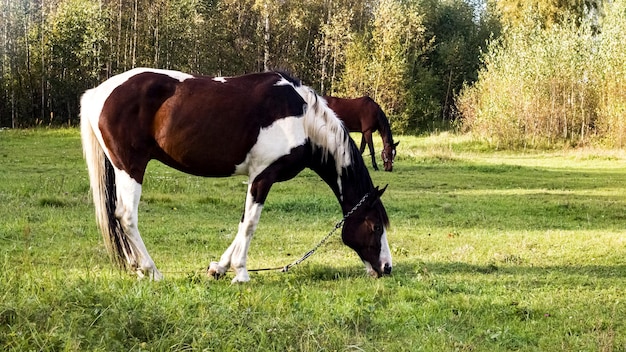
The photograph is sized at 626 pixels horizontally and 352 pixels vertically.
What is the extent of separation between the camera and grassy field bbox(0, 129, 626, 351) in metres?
3.42

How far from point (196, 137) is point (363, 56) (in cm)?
2934

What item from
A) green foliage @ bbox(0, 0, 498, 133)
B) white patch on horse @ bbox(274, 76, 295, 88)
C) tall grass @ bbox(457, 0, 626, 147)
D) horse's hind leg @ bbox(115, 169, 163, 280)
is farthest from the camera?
green foliage @ bbox(0, 0, 498, 133)

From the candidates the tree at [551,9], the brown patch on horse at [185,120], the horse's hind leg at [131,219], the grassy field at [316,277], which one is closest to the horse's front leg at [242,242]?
the grassy field at [316,277]

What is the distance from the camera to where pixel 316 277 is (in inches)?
220

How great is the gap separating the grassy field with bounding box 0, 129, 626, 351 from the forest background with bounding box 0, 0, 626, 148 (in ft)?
46.2

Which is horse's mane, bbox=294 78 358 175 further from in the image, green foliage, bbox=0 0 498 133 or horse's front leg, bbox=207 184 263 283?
green foliage, bbox=0 0 498 133

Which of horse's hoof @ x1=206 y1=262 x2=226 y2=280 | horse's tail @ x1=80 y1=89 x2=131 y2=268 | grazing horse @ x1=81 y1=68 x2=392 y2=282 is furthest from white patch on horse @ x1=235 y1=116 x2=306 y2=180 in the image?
horse's tail @ x1=80 y1=89 x2=131 y2=268

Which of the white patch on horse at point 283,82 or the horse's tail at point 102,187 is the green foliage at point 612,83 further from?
the horse's tail at point 102,187

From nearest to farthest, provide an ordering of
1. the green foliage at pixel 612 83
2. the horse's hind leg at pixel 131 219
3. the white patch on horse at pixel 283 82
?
the horse's hind leg at pixel 131 219 → the white patch on horse at pixel 283 82 → the green foliage at pixel 612 83

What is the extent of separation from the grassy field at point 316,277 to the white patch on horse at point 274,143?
104 centimetres

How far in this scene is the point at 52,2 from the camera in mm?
34594

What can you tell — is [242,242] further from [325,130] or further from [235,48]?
[235,48]

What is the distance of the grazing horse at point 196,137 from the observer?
17.3ft

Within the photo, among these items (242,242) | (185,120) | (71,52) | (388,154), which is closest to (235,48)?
(71,52)
